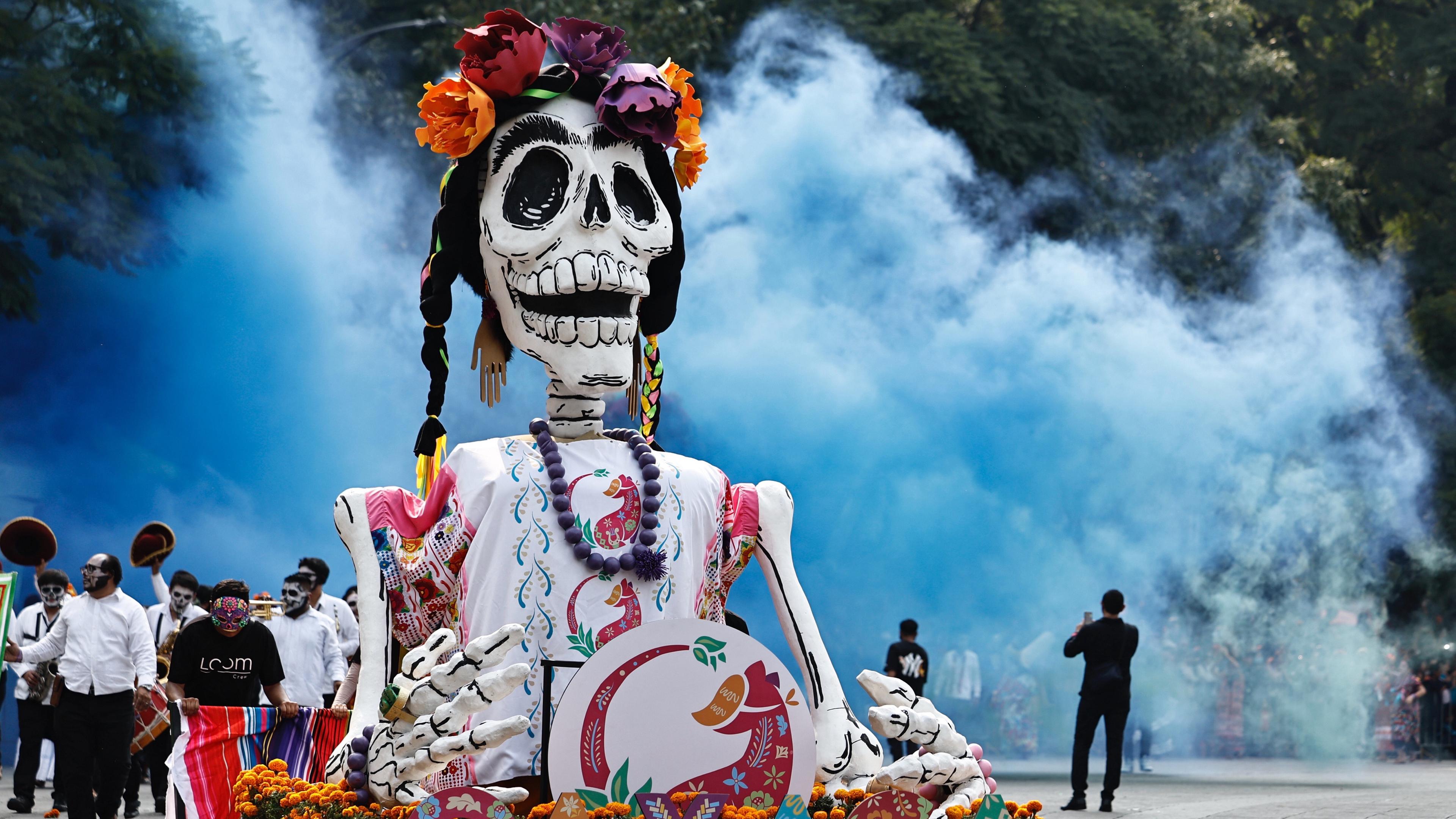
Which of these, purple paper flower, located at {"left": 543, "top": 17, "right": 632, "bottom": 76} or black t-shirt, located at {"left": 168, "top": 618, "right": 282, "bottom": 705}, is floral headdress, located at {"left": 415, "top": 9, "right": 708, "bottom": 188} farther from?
black t-shirt, located at {"left": 168, "top": 618, "right": 282, "bottom": 705}

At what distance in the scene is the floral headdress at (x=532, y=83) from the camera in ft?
12.1

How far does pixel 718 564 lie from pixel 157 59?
1258cm

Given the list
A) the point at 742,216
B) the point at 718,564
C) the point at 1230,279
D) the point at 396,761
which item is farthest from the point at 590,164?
the point at 1230,279

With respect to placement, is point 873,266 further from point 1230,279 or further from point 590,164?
point 590,164

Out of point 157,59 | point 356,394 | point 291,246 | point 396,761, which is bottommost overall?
point 396,761

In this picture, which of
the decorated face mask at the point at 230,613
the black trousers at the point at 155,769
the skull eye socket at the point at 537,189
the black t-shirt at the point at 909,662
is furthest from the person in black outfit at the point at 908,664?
the skull eye socket at the point at 537,189

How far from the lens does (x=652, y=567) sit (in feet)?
11.5

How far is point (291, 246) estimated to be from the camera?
51.5 feet

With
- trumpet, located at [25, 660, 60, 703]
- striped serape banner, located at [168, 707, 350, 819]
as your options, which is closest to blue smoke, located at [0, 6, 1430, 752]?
trumpet, located at [25, 660, 60, 703]

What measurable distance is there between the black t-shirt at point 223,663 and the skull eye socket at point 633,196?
5.27 meters

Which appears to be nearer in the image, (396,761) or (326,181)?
(396,761)

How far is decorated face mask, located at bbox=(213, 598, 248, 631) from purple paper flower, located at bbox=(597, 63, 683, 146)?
527 centimetres

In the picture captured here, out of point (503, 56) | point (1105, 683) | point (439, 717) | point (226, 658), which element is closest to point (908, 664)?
point (1105, 683)

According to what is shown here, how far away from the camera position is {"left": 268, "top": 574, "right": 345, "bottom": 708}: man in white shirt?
978cm
